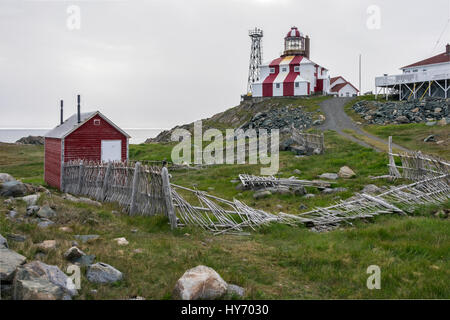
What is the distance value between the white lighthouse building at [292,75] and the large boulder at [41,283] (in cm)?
5617

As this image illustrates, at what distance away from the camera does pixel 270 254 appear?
8.30 m

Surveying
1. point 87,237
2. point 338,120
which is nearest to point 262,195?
point 87,237

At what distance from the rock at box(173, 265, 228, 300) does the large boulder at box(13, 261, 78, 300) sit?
1.45 metres

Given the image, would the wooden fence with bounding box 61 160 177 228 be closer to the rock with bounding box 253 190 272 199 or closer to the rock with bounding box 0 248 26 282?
the rock with bounding box 253 190 272 199

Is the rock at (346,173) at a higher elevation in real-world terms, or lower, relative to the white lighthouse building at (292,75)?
lower

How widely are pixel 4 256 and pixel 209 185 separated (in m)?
13.0

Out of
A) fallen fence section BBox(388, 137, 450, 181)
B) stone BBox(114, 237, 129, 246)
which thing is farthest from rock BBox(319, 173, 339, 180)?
stone BBox(114, 237, 129, 246)

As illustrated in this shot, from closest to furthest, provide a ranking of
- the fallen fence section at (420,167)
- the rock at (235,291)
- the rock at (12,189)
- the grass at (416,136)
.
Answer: the rock at (235,291) < the rock at (12,189) < the fallen fence section at (420,167) < the grass at (416,136)

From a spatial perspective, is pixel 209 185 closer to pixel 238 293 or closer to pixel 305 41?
pixel 238 293

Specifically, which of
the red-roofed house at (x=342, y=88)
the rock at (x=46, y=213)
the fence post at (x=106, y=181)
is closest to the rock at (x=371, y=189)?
the fence post at (x=106, y=181)

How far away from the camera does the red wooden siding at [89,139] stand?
22094 millimetres

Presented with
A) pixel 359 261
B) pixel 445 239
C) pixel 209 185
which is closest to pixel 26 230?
pixel 359 261

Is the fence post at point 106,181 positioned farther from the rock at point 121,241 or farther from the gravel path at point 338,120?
the gravel path at point 338,120

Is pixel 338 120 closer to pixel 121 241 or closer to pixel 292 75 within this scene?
pixel 292 75
